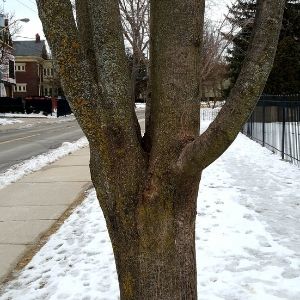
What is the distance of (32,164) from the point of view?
12.1m

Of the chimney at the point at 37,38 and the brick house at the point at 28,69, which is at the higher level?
the chimney at the point at 37,38

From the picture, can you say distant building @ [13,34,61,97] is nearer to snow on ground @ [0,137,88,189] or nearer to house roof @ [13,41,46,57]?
house roof @ [13,41,46,57]

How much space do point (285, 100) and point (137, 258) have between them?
10.2m

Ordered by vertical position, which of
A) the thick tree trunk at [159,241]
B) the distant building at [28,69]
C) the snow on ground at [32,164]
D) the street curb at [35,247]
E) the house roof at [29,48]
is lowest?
the street curb at [35,247]

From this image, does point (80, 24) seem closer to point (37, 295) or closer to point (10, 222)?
point (37, 295)

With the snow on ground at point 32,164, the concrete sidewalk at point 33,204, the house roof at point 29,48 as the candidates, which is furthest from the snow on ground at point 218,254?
the house roof at point 29,48

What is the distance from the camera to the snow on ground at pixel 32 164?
9948mm

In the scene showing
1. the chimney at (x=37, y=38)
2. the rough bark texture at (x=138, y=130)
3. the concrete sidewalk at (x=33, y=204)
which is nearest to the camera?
the rough bark texture at (x=138, y=130)

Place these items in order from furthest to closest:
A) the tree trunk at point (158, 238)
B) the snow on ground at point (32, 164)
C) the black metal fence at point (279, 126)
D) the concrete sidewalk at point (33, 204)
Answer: the black metal fence at point (279, 126) → the snow on ground at point (32, 164) → the concrete sidewalk at point (33, 204) → the tree trunk at point (158, 238)

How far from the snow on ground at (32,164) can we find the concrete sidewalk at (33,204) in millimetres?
251

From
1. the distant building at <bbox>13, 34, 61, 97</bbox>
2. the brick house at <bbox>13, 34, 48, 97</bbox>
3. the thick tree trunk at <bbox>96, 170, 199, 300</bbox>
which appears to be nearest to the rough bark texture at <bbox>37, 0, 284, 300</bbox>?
the thick tree trunk at <bbox>96, 170, 199, 300</bbox>

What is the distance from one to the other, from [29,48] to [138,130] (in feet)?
256

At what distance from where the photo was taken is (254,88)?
1901 millimetres

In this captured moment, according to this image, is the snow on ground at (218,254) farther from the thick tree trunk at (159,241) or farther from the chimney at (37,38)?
the chimney at (37,38)
